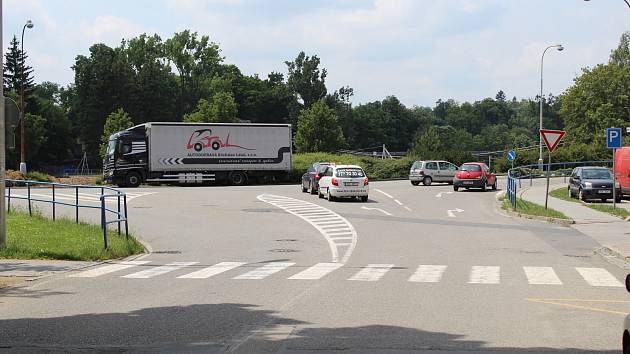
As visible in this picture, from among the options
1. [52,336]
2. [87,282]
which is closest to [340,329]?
[52,336]

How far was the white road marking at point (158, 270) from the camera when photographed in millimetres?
13273

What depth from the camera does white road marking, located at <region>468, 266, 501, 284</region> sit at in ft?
41.4

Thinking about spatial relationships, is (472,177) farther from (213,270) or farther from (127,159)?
(213,270)

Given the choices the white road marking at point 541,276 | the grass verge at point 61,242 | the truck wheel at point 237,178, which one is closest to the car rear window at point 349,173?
the grass verge at point 61,242

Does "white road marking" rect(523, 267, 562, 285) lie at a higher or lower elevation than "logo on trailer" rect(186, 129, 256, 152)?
lower

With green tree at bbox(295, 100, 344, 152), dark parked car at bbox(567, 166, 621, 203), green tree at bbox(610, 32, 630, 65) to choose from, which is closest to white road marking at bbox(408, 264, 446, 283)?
dark parked car at bbox(567, 166, 621, 203)

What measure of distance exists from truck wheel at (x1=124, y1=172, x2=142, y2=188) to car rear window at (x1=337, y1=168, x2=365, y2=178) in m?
19.8

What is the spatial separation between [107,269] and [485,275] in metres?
7.06

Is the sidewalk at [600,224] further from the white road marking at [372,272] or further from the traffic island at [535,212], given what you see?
the white road marking at [372,272]

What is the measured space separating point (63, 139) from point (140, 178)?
55247 mm

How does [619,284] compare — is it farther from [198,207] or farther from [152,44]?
[152,44]

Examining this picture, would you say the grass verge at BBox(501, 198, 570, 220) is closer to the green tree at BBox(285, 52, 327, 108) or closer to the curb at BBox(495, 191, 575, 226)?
the curb at BBox(495, 191, 575, 226)

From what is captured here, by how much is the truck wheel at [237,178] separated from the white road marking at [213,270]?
38.0 m

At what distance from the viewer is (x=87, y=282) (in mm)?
12320
